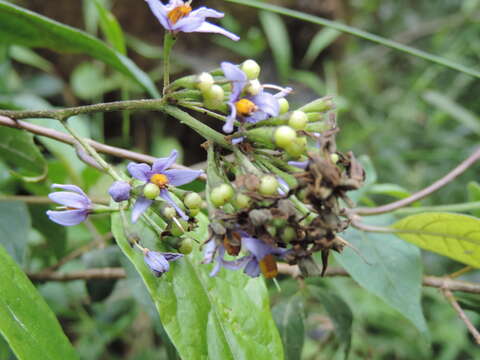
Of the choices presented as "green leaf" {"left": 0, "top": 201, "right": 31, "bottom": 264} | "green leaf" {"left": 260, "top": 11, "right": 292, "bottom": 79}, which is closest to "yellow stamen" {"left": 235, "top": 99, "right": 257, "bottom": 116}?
"green leaf" {"left": 0, "top": 201, "right": 31, "bottom": 264}

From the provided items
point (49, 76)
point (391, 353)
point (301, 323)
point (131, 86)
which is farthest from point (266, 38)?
point (301, 323)

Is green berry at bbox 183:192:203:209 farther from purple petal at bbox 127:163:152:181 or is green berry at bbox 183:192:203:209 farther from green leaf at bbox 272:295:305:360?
green leaf at bbox 272:295:305:360

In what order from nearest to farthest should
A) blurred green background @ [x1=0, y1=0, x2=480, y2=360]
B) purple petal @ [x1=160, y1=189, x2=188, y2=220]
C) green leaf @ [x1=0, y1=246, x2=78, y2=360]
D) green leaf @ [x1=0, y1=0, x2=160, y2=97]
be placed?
1. green leaf @ [x1=0, y1=246, x2=78, y2=360]
2. purple petal @ [x1=160, y1=189, x2=188, y2=220]
3. green leaf @ [x1=0, y1=0, x2=160, y2=97]
4. blurred green background @ [x1=0, y1=0, x2=480, y2=360]

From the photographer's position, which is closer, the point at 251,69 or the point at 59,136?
the point at 251,69

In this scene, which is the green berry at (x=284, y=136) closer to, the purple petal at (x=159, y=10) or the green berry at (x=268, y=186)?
the green berry at (x=268, y=186)

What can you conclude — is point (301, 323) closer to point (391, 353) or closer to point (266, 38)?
point (391, 353)

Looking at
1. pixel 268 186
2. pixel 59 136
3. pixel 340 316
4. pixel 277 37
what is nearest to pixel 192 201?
pixel 268 186

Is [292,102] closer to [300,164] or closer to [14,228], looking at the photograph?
[14,228]
